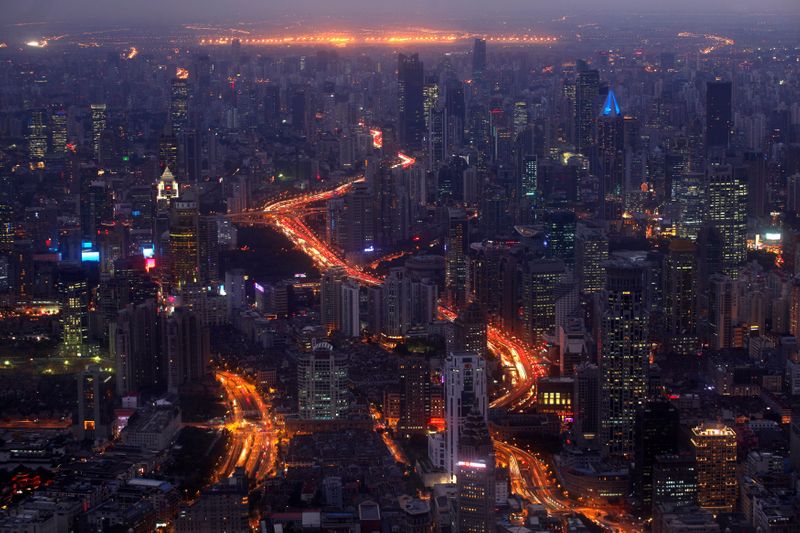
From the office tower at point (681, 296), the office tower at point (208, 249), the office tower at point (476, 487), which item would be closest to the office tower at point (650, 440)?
the office tower at point (476, 487)

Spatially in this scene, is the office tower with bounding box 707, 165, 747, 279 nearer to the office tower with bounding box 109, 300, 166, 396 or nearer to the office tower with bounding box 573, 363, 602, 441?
the office tower with bounding box 573, 363, 602, 441

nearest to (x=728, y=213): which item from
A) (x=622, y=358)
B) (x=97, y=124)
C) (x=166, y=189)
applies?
(x=166, y=189)

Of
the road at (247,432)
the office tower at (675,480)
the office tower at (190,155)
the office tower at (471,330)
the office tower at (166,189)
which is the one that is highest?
the office tower at (190,155)

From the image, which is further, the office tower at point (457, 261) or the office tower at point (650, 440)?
the office tower at point (457, 261)

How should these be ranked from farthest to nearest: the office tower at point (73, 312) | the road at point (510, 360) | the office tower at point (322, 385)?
the office tower at point (73, 312)
the office tower at point (322, 385)
the road at point (510, 360)

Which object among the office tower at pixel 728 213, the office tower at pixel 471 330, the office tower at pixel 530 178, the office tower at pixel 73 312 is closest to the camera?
the office tower at pixel 73 312

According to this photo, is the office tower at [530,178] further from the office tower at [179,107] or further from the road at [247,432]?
the road at [247,432]

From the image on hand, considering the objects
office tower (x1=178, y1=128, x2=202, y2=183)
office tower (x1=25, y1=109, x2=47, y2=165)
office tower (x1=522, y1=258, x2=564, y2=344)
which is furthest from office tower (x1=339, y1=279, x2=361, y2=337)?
office tower (x1=178, y1=128, x2=202, y2=183)
